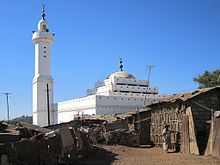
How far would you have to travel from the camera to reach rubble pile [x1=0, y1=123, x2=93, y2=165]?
1234 cm

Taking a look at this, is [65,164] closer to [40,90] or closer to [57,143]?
[57,143]

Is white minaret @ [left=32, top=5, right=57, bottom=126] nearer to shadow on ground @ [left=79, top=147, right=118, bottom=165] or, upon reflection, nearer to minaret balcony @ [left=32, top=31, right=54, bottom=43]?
minaret balcony @ [left=32, top=31, right=54, bottom=43]

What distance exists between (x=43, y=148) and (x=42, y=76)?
4391 centimetres

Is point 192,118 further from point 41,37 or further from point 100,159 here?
point 41,37

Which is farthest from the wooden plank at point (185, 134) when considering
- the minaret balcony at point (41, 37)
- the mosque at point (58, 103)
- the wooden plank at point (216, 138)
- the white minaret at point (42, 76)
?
the minaret balcony at point (41, 37)

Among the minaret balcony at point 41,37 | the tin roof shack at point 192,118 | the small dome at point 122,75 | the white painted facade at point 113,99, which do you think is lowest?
the tin roof shack at point 192,118

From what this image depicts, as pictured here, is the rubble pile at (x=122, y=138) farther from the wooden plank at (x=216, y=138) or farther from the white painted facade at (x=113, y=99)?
the white painted facade at (x=113, y=99)

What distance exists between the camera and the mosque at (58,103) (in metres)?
53.1

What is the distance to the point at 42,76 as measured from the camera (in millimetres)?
56906

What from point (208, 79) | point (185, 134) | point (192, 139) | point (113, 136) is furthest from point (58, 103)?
point (192, 139)

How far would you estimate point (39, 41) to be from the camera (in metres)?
58.1

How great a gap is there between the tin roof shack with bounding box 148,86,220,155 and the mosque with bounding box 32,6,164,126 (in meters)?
29.3

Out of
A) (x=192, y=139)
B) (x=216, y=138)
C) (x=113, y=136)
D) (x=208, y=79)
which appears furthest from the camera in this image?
(x=208, y=79)

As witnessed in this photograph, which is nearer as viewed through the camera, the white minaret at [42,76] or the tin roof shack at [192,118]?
the tin roof shack at [192,118]
